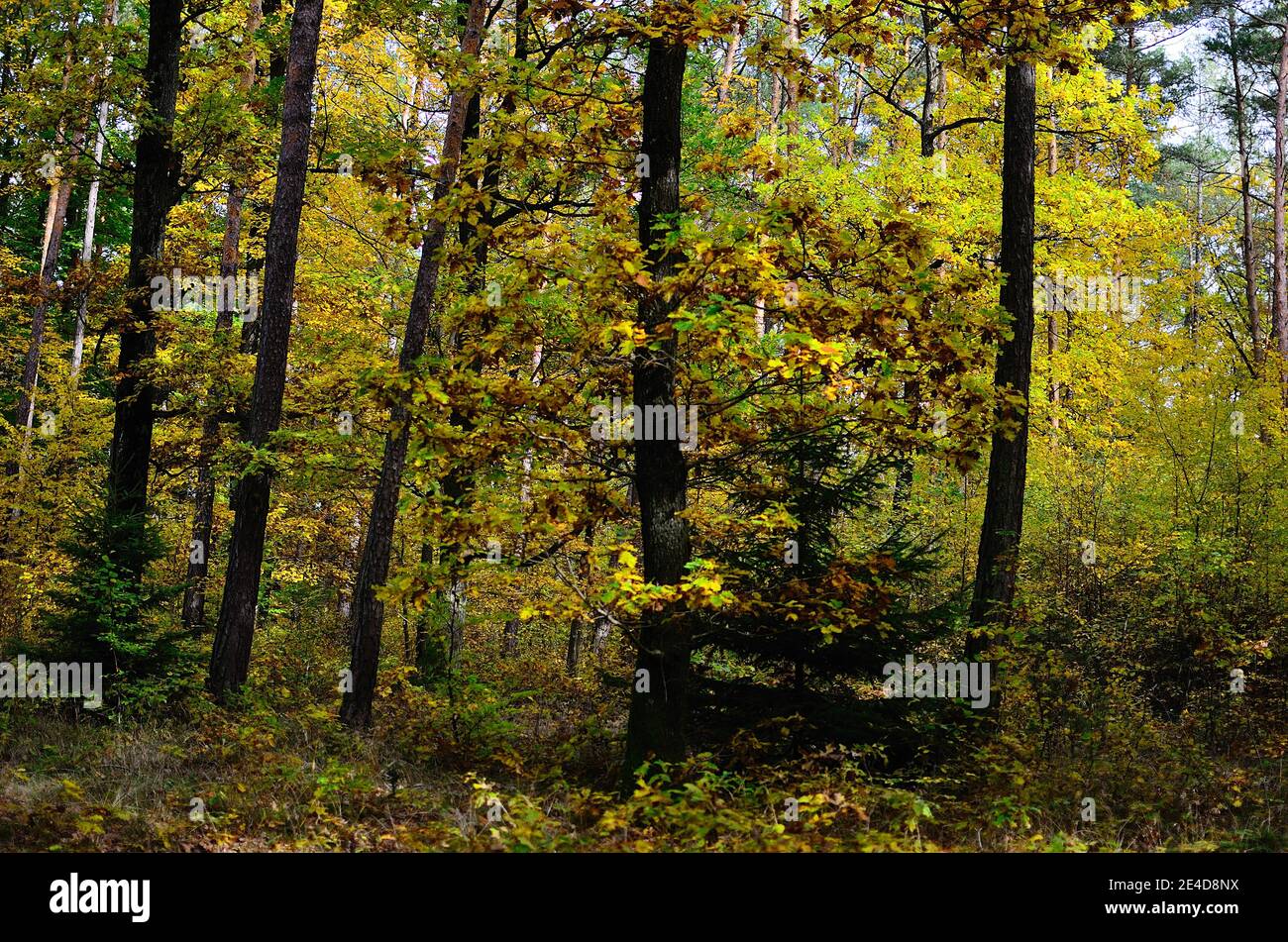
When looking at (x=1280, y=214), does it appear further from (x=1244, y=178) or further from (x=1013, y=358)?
(x=1013, y=358)

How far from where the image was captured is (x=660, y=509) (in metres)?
7.36

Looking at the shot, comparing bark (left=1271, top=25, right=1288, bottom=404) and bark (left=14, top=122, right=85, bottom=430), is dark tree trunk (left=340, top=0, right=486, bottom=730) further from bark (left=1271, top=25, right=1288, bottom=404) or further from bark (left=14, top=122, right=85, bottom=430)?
bark (left=1271, top=25, right=1288, bottom=404)

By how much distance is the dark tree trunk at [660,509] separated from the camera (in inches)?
286

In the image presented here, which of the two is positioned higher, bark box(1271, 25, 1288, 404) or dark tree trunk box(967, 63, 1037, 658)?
bark box(1271, 25, 1288, 404)

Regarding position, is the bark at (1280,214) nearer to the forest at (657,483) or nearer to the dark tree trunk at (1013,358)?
the forest at (657,483)

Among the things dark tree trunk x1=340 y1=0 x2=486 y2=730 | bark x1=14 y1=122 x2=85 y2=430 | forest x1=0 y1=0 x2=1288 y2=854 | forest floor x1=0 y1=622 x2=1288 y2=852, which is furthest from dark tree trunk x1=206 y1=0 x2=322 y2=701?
bark x1=14 y1=122 x2=85 y2=430

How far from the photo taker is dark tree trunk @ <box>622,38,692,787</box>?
7273mm

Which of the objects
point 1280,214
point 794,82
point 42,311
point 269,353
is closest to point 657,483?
point 794,82

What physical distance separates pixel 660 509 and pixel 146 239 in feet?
30.3

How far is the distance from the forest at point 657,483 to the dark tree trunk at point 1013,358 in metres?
0.06

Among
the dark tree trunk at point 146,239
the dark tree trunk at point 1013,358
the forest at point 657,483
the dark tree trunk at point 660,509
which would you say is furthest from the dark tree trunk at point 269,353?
the dark tree trunk at point 1013,358

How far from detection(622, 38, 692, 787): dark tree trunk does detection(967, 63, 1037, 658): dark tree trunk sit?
12.2ft
